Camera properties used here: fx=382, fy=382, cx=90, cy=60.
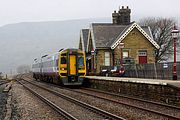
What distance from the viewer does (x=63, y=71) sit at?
96.1ft

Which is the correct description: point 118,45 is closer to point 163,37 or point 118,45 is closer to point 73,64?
point 73,64

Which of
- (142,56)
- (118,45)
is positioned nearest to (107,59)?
(118,45)

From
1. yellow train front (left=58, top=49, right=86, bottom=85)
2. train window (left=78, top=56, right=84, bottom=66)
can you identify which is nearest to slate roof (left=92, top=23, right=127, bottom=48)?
train window (left=78, top=56, right=84, bottom=66)

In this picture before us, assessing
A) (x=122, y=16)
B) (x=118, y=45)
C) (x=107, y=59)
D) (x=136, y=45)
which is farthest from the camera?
(x=122, y=16)

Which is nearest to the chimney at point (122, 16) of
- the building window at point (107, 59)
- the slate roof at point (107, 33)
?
the slate roof at point (107, 33)

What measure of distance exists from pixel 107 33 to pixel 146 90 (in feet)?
99.3

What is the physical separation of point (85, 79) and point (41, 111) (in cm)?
1707

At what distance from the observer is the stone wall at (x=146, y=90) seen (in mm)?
15773

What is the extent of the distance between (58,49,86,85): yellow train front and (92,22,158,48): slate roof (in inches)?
643

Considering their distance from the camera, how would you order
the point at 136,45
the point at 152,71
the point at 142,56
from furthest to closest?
1. the point at 142,56
2. the point at 136,45
3. the point at 152,71

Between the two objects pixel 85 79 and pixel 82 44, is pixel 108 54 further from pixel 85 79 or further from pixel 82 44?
pixel 85 79

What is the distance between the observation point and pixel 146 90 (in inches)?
742

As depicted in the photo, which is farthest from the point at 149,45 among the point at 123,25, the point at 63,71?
the point at 63,71

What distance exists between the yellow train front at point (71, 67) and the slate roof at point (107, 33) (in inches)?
643
